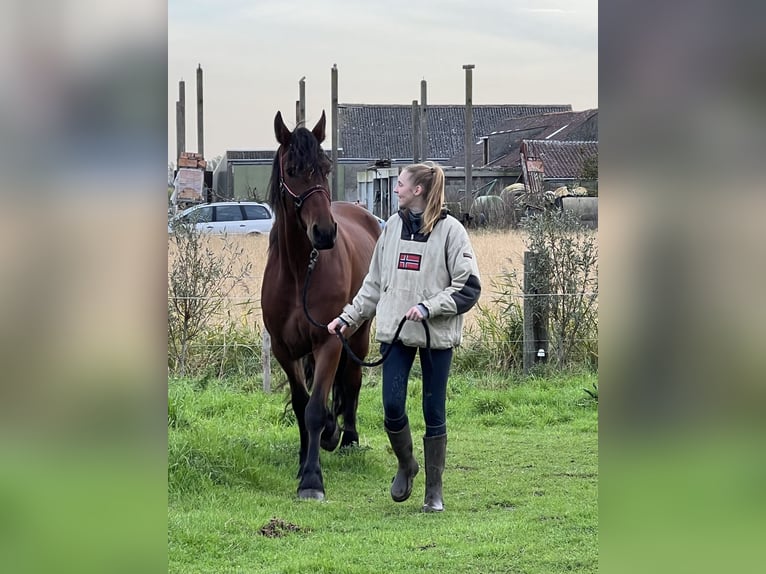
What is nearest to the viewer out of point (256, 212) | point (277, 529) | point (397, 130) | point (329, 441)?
point (277, 529)

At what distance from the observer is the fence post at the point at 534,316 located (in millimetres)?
9734

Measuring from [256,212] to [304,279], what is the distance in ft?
56.3

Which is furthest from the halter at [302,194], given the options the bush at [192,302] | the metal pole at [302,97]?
the metal pole at [302,97]

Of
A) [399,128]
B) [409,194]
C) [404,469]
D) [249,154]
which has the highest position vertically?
[399,128]

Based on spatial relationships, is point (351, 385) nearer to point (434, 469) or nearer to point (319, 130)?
point (434, 469)

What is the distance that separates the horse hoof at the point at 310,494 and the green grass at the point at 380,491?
6 cm

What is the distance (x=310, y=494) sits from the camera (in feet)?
18.8

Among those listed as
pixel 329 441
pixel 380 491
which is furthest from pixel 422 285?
pixel 329 441

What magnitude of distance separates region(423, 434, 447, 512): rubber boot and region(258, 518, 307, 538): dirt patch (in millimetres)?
848
